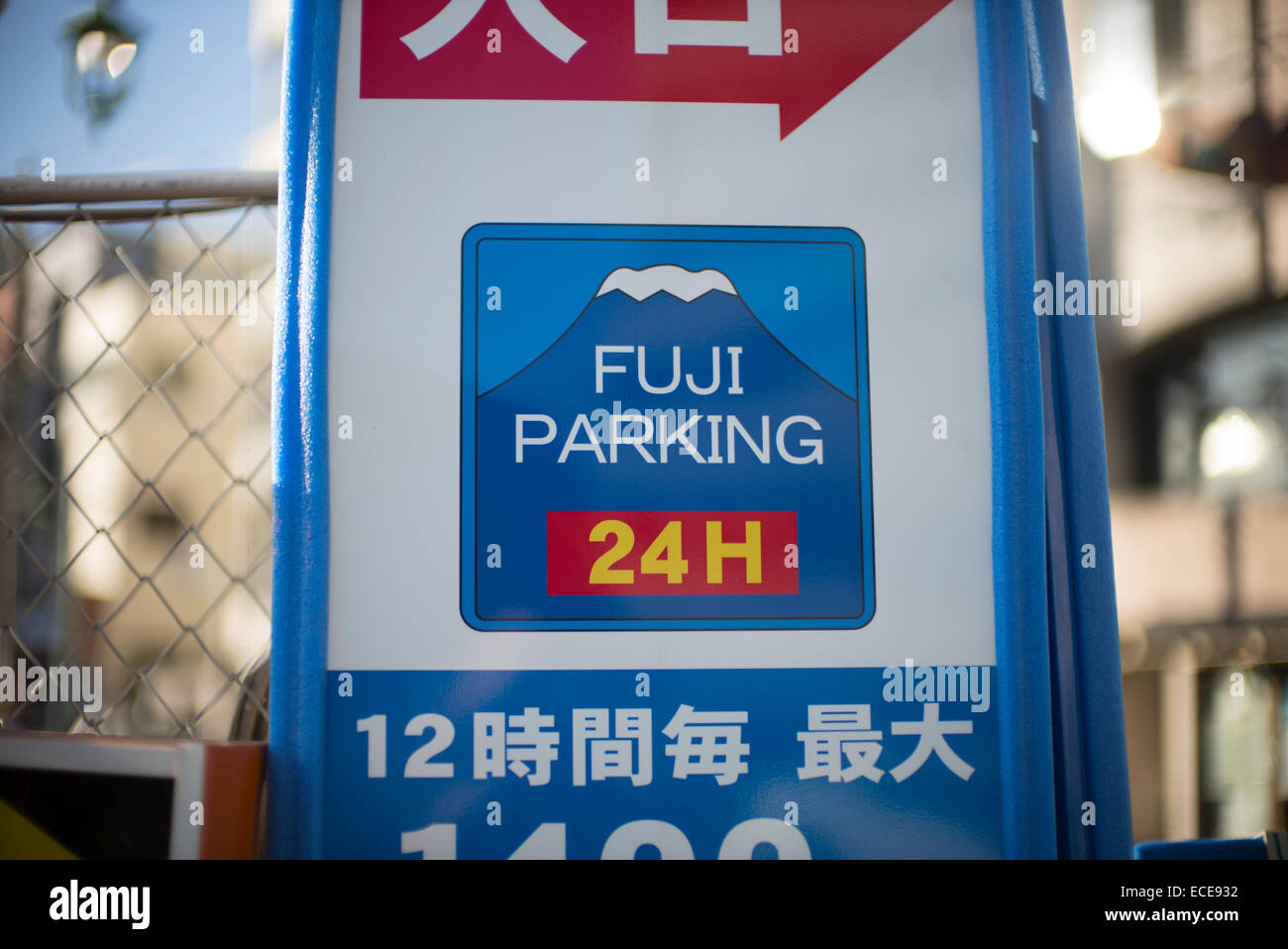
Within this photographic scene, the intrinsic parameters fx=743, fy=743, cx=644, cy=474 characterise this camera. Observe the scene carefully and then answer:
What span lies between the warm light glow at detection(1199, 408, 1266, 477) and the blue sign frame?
146 cm

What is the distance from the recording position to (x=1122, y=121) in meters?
1.61

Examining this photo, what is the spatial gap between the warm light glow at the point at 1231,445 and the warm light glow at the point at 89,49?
274cm

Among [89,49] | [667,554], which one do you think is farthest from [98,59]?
[667,554]

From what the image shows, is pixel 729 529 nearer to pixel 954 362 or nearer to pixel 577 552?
pixel 577 552

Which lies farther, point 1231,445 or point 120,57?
point 1231,445

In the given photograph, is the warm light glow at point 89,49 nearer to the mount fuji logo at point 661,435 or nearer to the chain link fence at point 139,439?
the chain link fence at point 139,439

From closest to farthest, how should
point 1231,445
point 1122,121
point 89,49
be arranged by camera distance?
point 89,49 → point 1122,121 → point 1231,445

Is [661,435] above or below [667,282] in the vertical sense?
below

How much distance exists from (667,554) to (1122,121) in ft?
4.82

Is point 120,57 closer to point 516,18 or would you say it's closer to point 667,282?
point 516,18

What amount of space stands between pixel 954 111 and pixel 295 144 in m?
0.90

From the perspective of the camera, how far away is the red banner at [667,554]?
0.96 m

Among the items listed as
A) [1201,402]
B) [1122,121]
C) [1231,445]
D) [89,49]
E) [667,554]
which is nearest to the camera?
[667,554]

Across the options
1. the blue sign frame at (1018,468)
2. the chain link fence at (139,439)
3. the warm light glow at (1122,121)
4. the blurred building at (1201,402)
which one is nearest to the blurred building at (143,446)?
the chain link fence at (139,439)
